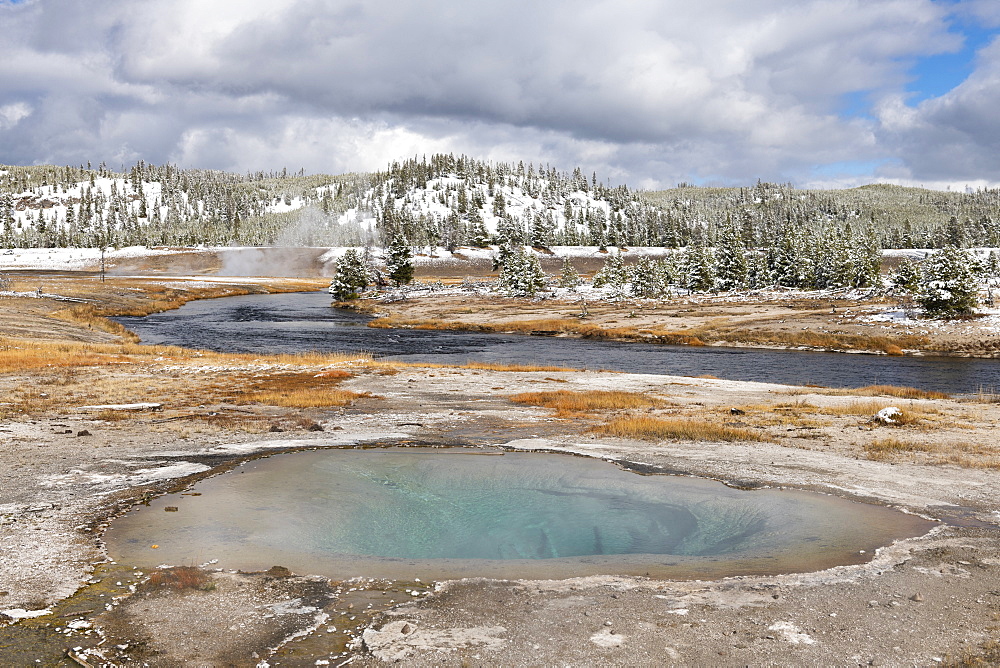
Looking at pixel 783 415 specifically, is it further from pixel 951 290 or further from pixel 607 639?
pixel 951 290

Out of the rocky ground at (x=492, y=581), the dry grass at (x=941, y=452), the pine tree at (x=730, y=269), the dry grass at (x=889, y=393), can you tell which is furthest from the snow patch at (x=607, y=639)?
the pine tree at (x=730, y=269)

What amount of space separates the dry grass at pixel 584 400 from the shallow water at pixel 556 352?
16399 mm

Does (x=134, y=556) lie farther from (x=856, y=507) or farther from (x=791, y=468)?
(x=791, y=468)

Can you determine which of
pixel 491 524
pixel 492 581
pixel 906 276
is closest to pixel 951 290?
pixel 906 276

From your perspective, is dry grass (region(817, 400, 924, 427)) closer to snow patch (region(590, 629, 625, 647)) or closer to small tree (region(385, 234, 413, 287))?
snow patch (region(590, 629, 625, 647))

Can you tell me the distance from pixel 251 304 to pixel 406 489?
327 feet

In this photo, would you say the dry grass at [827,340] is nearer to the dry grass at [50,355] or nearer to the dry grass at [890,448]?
the dry grass at [890,448]

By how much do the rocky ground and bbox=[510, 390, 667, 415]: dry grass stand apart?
3.66 ft

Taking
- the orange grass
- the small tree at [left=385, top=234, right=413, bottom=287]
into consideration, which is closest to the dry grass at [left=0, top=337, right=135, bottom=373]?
the orange grass

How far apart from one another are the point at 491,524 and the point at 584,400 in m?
15.2

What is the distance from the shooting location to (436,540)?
1248 centimetres

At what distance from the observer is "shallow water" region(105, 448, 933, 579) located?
11109 millimetres

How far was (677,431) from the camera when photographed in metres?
21.5

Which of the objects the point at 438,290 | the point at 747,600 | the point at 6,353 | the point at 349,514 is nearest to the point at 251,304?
the point at 438,290
